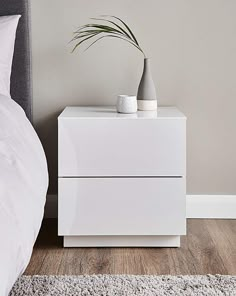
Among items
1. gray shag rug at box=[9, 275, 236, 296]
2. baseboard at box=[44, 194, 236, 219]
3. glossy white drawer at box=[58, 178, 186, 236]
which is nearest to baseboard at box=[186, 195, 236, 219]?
baseboard at box=[44, 194, 236, 219]

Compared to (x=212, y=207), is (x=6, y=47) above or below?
above

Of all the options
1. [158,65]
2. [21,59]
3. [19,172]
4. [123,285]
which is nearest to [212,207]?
[158,65]

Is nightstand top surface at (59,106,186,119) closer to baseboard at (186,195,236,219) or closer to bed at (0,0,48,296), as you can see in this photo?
bed at (0,0,48,296)

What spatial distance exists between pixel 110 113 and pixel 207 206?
2.60 ft

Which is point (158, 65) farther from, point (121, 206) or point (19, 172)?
point (19, 172)

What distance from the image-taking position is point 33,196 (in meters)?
1.92

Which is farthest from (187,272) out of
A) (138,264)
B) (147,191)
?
A: (147,191)

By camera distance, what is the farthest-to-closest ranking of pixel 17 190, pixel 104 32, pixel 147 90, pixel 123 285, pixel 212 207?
pixel 212 207
pixel 104 32
pixel 147 90
pixel 123 285
pixel 17 190

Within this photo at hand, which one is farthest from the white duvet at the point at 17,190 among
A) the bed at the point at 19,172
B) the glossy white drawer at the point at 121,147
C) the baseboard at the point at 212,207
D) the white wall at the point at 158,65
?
the baseboard at the point at 212,207

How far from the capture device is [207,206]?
3143 mm

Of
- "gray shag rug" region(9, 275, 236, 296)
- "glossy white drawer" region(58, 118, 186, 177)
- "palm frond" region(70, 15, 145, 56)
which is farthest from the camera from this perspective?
"palm frond" region(70, 15, 145, 56)

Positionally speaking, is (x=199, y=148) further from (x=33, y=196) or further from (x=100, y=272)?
(x=33, y=196)

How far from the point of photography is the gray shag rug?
7.15 feet

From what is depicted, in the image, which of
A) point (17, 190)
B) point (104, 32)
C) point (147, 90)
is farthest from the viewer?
point (104, 32)
